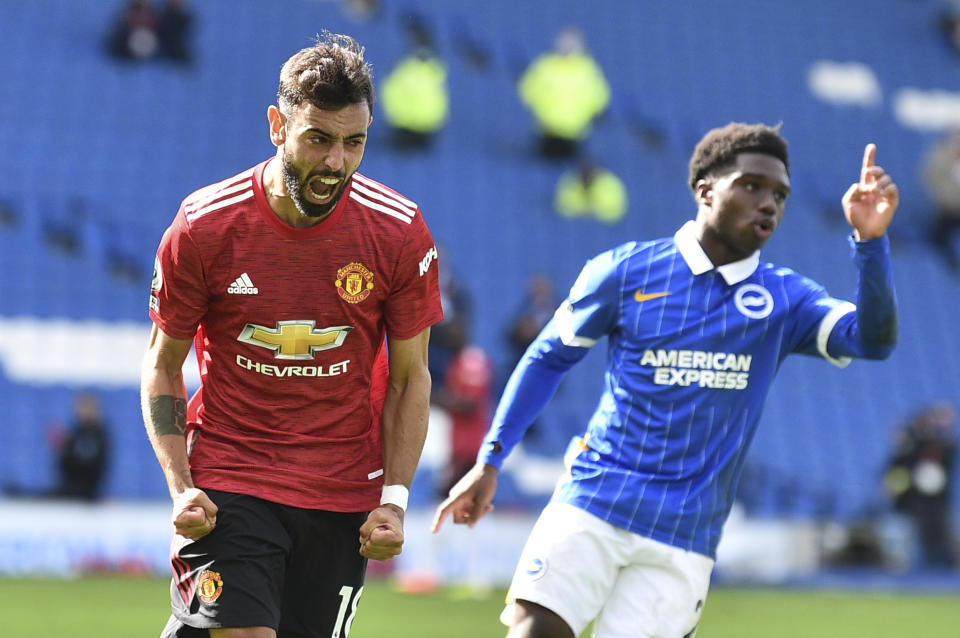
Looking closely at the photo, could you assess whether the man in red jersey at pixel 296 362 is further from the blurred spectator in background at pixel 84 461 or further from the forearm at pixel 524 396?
the blurred spectator in background at pixel 84 461

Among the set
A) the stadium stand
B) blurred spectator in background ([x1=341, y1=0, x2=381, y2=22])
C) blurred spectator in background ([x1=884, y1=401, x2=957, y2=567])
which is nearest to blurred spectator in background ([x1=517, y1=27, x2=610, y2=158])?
the stadium stand

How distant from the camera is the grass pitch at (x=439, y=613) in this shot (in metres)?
9.42

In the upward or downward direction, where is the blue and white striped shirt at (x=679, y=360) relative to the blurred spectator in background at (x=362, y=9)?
downward

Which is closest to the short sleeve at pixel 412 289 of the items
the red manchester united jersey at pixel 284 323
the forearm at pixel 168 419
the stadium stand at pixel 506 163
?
the red manchester united jersey at pixel 284 323

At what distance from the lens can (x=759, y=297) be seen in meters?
4.87

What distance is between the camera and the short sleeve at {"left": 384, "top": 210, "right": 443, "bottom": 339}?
14.5 ft

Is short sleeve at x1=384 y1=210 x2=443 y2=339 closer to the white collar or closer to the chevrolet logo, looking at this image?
the chevrolet logo

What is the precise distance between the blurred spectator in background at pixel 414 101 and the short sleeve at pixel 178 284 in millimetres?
14203

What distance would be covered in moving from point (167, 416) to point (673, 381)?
5.30 feet

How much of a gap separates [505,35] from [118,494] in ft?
30.5

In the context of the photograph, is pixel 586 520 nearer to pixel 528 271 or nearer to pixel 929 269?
Answer: pixel 528 271

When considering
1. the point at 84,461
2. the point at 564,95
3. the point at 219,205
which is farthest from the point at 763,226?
the point at 564,95

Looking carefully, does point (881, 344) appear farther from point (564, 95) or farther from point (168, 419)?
point (564, 95)

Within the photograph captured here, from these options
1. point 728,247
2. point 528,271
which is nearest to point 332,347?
point 728,247
